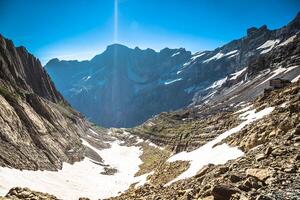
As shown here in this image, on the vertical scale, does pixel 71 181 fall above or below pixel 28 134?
below

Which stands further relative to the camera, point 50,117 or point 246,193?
point 50,117

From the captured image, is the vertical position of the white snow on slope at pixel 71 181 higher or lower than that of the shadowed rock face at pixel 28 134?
lower

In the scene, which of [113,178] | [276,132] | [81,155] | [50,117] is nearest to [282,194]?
[276,132]

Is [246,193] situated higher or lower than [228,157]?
lower

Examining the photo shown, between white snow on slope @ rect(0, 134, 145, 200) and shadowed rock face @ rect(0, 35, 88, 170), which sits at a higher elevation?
shadowed rock face @ rect(0, 35, 88, 170)

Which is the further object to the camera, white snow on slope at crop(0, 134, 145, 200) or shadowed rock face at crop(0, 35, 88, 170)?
shadowed rock face at crop(0, 35, 88, 170)

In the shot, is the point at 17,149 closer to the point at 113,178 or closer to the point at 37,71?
the point at 113,178

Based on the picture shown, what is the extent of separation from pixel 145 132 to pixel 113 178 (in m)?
89.6

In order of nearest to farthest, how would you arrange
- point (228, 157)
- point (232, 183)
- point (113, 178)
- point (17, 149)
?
point (232, 183)
point (228, 157)
point (17, 149)
point (113, 178)

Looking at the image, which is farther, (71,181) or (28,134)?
(28,134)

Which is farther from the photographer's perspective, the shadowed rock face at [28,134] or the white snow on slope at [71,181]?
the shadowed rock face at [28,134]

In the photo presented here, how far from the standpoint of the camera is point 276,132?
31266mm

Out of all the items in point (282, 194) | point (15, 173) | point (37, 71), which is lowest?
point (282, 194)

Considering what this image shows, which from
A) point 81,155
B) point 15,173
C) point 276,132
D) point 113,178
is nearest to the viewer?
point 276,132
